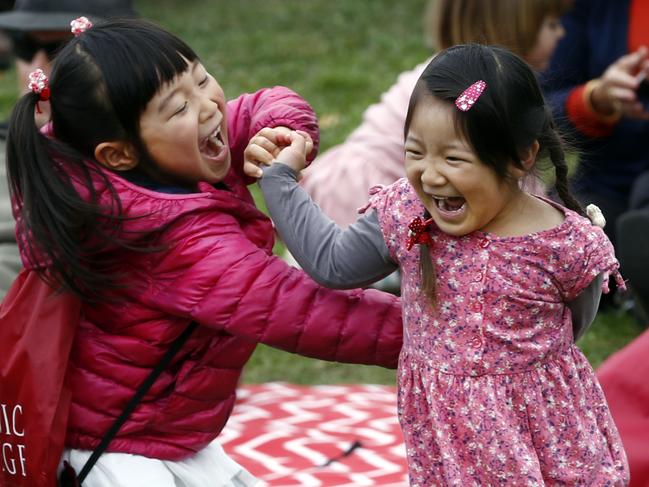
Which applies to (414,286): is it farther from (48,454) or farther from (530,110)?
(48,454)

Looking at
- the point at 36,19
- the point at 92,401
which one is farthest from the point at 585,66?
the point at 92,401

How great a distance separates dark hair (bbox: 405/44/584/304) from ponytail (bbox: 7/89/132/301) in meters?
0.63

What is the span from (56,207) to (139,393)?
0.42m

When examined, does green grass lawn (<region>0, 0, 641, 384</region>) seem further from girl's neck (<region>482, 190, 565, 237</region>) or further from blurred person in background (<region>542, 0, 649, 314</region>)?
girl's neck (<region>482, 190, 565, 237</region>)

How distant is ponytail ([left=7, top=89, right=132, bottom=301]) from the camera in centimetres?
229

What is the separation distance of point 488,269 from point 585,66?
2.97 meters

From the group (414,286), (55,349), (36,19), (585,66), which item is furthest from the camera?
(585,66)

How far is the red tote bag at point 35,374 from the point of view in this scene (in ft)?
7.88

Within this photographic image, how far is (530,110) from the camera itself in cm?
210

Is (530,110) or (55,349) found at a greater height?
(530,110)

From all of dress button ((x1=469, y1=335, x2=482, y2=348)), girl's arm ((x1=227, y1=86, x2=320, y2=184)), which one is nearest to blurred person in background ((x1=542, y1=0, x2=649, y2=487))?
girl's arm ((x1=227, y1=86, x2=320, y2=184))

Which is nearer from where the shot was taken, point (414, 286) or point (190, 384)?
point (414, 286)

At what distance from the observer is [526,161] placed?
7.00 feet

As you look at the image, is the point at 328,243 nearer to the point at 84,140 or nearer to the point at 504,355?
the point at 504,355
